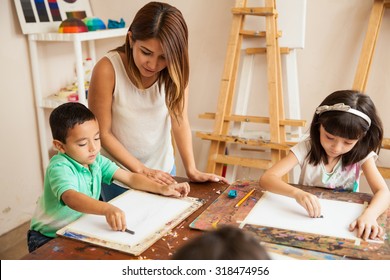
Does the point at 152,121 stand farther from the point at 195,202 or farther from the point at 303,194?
the point at 303,194

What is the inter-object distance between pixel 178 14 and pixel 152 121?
43 centimetres

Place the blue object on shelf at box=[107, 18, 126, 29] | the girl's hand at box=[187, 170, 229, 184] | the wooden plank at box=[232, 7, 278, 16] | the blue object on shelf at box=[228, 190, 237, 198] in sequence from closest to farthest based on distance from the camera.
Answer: the blue object on shelf at box=[228, 190, 237, 198] < the girl's hand at box=[187, 170, 229, 184] < the wooden plank at box=[232, 7, 278, 16] < the blue object on shelf at box=[107, 18, 126, 29]

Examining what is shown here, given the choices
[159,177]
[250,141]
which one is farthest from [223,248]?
[250,141]

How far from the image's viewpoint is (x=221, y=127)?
262 cm

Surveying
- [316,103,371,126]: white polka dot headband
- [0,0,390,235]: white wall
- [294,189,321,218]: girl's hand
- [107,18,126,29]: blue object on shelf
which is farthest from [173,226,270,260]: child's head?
[107,18,126,29]: blue object on shelf

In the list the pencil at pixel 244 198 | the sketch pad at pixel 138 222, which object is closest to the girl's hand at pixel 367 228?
the pencil at pixel 244 198

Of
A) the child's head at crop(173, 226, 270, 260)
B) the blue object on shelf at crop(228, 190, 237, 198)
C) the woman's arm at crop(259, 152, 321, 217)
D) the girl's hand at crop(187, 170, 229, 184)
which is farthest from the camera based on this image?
the girl's hand at crop(187, 170, 229, 184)

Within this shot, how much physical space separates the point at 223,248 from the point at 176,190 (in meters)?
0.88

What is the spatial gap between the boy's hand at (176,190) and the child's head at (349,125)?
1.61 feet

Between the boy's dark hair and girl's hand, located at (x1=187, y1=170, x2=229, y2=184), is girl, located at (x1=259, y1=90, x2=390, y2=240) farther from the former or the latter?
the boy's dark hair

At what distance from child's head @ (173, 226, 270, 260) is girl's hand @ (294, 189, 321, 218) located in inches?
28.6

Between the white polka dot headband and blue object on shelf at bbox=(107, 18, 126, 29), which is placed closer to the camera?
the white polka dot headband

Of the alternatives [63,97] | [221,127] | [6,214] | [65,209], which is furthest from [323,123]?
[6,214]

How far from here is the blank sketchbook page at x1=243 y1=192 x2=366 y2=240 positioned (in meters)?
1.16
